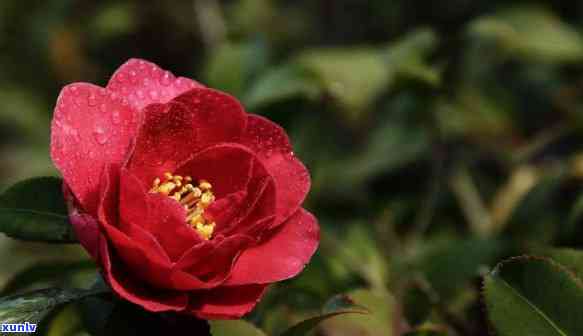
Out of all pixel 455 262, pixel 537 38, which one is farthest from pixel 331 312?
pixel 537 38

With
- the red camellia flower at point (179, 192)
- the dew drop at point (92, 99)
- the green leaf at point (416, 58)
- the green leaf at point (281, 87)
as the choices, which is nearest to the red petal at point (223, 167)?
the red camellia flower at point (179, 192)

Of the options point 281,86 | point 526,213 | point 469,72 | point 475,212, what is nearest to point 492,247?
point 526,213

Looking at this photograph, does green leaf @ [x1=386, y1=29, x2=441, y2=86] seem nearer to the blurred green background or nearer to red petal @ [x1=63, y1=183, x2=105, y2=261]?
the blurred green background

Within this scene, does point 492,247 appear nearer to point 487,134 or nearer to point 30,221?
point 487,134

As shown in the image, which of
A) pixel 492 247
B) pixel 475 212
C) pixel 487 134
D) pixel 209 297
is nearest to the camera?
pixel 209 297

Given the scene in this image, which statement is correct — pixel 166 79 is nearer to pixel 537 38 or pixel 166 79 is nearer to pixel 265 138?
pixel 265 138

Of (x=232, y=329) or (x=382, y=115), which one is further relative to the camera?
(x=382, y=115)
